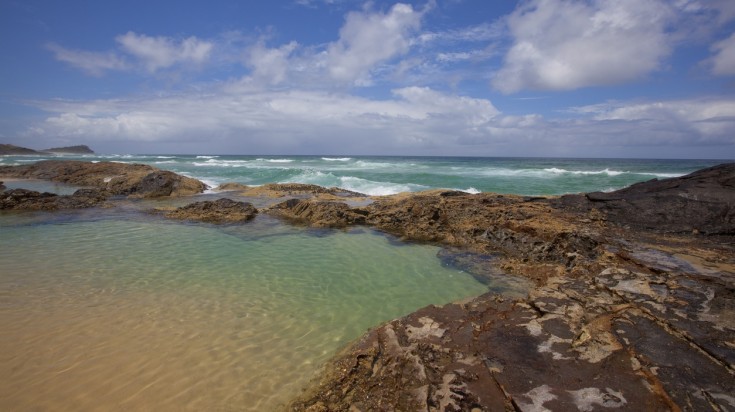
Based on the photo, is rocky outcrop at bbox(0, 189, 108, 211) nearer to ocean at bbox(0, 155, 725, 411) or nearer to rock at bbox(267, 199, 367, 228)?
ocean at bbox(0, 155, 725, 411)

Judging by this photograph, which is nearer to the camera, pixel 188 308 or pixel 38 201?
pixel 188 308

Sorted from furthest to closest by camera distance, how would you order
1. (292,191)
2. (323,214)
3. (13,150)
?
(13,150), (292,191), (323,214)

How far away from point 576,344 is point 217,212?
1044 centimetres

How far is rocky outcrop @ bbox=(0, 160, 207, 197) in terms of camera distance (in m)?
17.0

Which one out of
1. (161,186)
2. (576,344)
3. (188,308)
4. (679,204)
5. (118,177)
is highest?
(679,204)

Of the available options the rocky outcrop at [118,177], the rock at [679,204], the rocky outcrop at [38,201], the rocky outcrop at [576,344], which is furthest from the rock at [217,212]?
the rock at [679,204]

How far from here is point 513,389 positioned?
278cm

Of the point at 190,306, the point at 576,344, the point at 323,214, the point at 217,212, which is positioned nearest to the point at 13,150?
the point at 217,212

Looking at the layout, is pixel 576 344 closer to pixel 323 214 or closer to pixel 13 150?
pixel 323 214

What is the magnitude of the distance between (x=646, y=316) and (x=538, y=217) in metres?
5.13

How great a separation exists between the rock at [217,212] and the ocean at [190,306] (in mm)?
1406

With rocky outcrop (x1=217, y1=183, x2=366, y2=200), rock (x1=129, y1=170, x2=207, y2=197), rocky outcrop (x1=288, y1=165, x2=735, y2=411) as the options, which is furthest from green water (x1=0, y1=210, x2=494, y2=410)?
rock (x1=129, y1=170, x2=207, y2=197)

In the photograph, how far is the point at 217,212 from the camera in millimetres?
11312

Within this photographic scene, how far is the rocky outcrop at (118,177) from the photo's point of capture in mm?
17000
